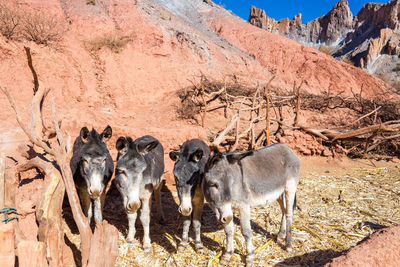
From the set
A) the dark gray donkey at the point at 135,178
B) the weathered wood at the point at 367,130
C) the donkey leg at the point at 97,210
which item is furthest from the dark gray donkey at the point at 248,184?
the weathered wood at the point at 367,130

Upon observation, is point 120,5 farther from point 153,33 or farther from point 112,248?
point 112,248

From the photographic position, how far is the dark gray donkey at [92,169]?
388cm

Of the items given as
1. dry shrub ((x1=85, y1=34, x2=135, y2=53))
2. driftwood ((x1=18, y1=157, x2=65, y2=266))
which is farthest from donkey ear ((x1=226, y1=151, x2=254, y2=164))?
dry shrub ((x1=85, y1=34, x2=135, y2=53))

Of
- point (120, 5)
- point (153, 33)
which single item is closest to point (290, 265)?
point (153, 33)

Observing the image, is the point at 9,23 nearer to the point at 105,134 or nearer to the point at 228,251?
the point at 105,134

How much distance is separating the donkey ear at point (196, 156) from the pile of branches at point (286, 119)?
13.1 ft

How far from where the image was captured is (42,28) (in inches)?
543

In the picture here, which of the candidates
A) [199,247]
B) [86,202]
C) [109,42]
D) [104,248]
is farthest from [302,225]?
[109,42]

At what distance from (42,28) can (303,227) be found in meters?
16.5

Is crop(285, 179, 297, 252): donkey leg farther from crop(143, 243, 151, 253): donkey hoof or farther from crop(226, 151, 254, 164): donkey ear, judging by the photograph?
crop(143, 243, 151, 253): donkey hoof

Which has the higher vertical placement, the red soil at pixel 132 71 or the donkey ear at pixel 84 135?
the red soil at pixel 132 71

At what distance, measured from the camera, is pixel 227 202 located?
344 centimetres

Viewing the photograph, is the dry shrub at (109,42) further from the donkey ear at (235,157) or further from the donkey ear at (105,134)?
the donkey ear at (235,157)

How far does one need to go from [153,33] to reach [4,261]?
17799 millimetres
